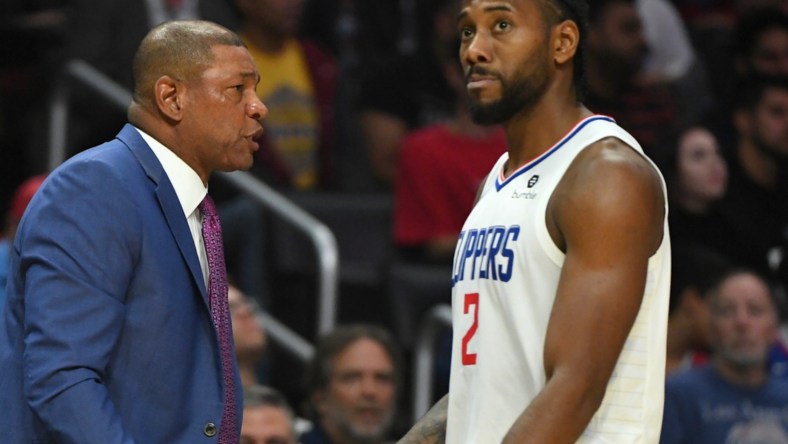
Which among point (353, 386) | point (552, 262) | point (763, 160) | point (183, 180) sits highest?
point (763, 160)

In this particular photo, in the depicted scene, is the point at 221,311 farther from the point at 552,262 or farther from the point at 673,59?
the point at 673,59

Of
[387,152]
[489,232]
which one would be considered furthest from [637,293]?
[387,152]

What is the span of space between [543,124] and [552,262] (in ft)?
1.27

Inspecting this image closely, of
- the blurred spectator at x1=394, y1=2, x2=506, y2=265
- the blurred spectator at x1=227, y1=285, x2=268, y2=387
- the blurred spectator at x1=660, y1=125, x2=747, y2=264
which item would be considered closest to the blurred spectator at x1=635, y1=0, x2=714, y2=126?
the blurred spectator at x1=660, y1=125, x2=747, y2=264

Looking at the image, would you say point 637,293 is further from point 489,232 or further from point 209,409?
point 209,409

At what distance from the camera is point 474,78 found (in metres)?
3.37

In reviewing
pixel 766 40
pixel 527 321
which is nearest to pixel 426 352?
pixel 766 40

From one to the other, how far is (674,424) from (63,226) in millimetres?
4208

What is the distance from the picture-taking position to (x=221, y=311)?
3.33 metres

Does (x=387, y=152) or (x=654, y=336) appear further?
(x=387, y=152)

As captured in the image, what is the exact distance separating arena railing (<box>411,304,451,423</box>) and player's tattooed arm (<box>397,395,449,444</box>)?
9.99 feet

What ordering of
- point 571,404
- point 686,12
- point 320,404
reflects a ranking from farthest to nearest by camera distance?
point 686,12
point 320,404
point 571,404

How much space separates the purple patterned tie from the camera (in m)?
3.29

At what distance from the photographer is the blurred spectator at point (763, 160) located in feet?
27.5
